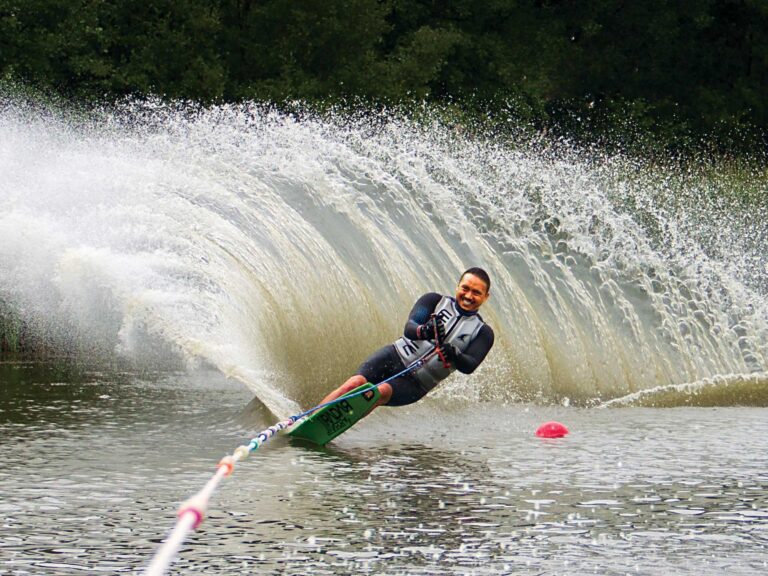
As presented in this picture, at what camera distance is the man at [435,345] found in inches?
416

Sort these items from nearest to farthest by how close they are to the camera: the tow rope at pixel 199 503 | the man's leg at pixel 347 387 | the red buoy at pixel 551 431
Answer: the tow rope at pixel 199 503, the man's leg at pixel 347 387, the red buoy at pixel 551 431

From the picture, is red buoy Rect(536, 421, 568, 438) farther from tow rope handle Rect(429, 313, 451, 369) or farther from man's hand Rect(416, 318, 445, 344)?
man's hand Rect(416, 318, 445, 344)

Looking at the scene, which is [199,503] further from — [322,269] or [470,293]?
[322,269]

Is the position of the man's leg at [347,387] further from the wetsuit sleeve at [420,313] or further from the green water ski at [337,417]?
the wetsuit sleeve at [420,313]

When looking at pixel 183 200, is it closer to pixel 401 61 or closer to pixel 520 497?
pixel 520 497

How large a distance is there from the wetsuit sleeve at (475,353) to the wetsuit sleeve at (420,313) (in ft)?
1.18

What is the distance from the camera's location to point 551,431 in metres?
10.7

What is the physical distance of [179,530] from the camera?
4910 millimetres

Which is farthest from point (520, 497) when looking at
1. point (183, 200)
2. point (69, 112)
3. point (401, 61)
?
point (401, 61)

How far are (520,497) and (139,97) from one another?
63.8 feet

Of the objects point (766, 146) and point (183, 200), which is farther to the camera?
point (766, 146)

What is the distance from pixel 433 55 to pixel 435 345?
62.7 feet

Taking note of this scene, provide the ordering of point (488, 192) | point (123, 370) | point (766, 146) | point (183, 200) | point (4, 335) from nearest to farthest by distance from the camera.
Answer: point (183, 200) < point (488, 192) < point (123, 370) < point (4, 335) < point (766, 146)

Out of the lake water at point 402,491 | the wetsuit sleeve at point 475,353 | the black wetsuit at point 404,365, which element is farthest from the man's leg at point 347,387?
the wetsuit sleeve at point 475,353
